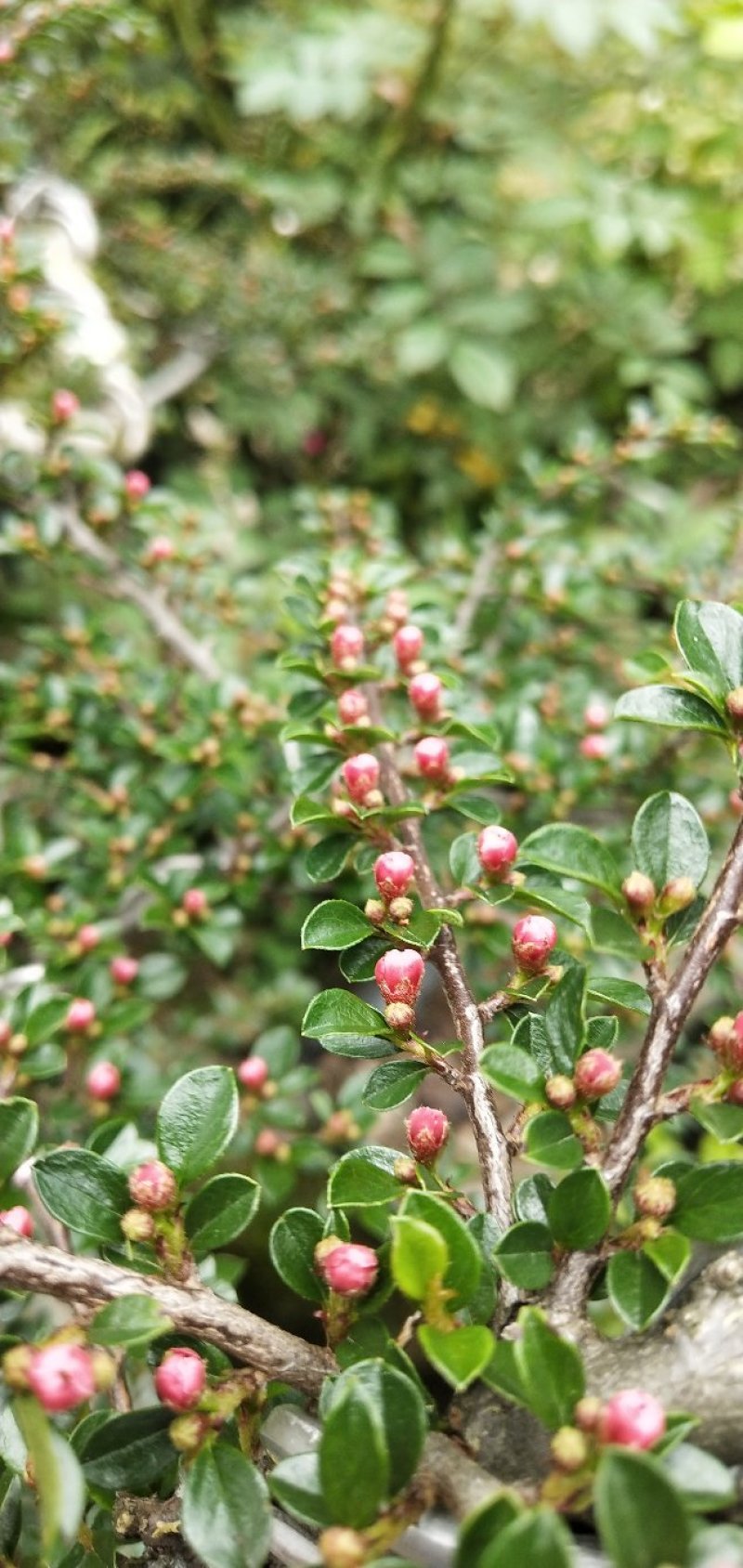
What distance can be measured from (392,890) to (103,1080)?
426mm

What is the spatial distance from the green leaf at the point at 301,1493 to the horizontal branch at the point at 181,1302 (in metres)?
0.08

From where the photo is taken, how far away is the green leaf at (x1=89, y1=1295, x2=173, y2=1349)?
0.47 meters

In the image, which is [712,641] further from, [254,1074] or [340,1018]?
[254,1074]

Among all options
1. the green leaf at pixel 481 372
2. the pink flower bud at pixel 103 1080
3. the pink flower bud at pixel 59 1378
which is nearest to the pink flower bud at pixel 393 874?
the pink flower bud at pixel 59 1378

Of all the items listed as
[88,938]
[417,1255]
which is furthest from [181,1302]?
[88,938]

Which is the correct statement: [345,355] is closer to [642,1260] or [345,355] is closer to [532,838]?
[532,838]

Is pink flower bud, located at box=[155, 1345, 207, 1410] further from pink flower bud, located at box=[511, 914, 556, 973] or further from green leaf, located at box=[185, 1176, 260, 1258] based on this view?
pink flower bud, located at box=[511, 914, 556, 973]

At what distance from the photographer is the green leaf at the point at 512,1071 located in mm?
516

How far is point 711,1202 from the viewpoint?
513mm

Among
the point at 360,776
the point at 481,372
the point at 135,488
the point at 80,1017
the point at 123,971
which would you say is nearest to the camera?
the point at 360,776

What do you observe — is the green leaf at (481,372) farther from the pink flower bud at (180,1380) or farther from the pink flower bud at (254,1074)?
the pink flower bud at (180,1380)

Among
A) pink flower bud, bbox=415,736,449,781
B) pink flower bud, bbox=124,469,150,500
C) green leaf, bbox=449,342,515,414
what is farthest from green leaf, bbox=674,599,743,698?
green leaf, bbox=449,342,515,414

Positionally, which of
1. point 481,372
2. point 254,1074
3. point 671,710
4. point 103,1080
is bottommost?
point 254,1074

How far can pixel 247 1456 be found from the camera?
1.78ft
